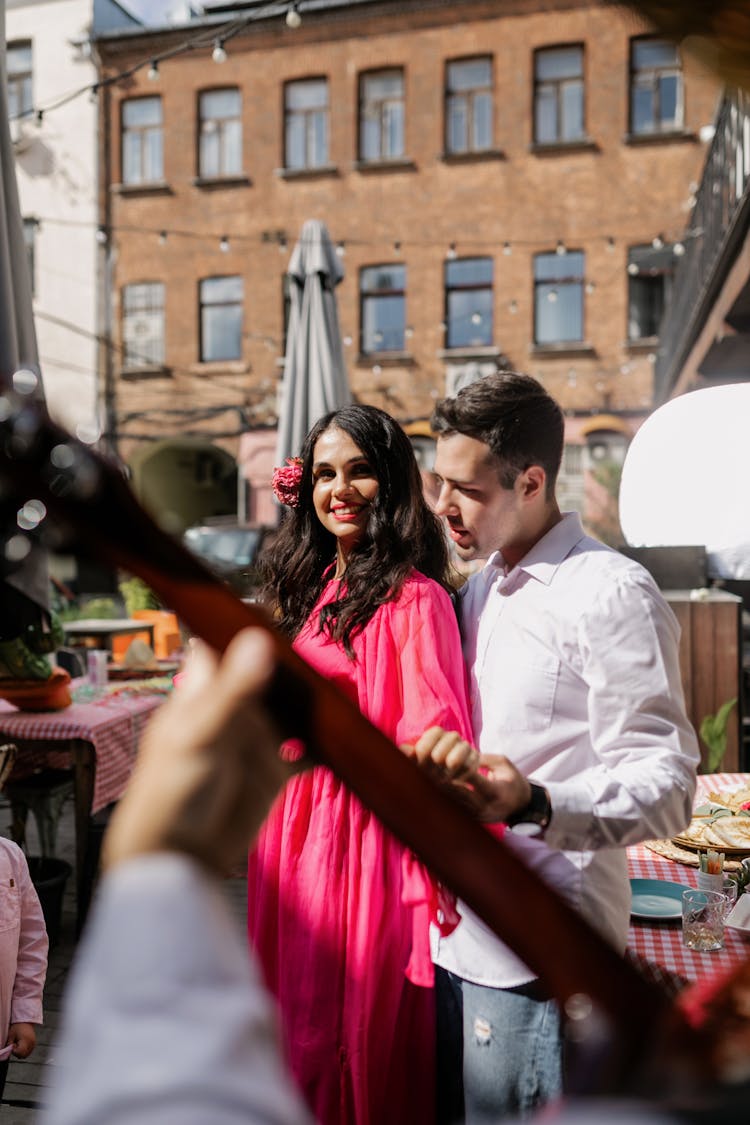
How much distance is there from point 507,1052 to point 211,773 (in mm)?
1261

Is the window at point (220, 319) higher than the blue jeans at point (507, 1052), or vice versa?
the window at point (220, 319)

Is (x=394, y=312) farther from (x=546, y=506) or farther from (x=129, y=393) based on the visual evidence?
(x=546, y=506)

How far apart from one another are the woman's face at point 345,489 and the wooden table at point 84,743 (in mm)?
2467

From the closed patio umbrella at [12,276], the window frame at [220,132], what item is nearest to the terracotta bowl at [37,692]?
the closed patio umbrella at [12,276]

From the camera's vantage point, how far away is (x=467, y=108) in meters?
16.8

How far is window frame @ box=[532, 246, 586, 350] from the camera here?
16.3m

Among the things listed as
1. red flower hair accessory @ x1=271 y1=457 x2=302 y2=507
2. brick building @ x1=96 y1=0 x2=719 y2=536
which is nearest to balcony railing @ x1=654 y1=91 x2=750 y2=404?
red flower hair accessory @ x1=271 y1=457 x2=302 y2=507

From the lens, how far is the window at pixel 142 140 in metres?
18.1

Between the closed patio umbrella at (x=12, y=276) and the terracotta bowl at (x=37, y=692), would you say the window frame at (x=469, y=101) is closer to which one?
the closed patio umbrella at (x=12, y=276)

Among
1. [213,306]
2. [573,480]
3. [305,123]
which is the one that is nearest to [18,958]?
[573,480]

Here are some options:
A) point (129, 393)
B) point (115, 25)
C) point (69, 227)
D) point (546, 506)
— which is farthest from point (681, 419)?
point (115, 25)

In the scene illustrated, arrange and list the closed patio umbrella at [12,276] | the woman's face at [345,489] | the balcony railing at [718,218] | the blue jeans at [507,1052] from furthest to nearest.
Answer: the balcony railing at [718,218], the closed patio umbrella at [12,276], the woman's face at [345,489], the blue jeans at [507,1052]

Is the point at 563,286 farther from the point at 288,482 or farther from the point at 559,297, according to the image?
the point at 288,482

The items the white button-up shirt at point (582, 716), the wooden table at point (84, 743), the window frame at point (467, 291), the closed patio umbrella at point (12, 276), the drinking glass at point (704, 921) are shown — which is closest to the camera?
the white button-up shirt at point (582, 716)
